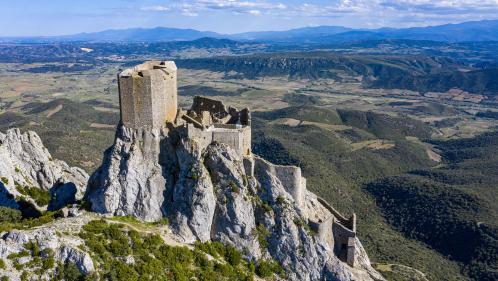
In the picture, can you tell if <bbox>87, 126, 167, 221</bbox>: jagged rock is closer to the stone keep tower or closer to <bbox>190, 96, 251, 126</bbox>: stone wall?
the stone keep tower

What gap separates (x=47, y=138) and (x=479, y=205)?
5201 inches

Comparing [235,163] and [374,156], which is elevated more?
[235,163]

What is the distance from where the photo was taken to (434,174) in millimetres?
161000

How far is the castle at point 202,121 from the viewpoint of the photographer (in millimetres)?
48062

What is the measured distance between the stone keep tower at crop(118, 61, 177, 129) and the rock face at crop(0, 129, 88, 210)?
17.2 metres

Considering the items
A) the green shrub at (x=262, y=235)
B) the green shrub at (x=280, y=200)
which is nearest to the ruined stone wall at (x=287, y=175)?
the green shrub at (x=280, y=200)

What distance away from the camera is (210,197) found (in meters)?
49.3

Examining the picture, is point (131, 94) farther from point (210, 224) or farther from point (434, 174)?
point (434, 174)

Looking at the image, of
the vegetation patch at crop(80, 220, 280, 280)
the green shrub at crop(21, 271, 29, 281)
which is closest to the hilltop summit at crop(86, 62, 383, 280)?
the vegetation patch at crop(80, 220, 280, 280)

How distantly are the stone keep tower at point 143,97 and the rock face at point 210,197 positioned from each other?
45.8 inches

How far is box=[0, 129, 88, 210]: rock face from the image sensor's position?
60.8 meters

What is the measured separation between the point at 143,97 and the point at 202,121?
31.9ft

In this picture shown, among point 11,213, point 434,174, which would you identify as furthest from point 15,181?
point 434,174

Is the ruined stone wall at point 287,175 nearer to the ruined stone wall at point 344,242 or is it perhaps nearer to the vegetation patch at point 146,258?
the ruined stone wall at point 344,242
